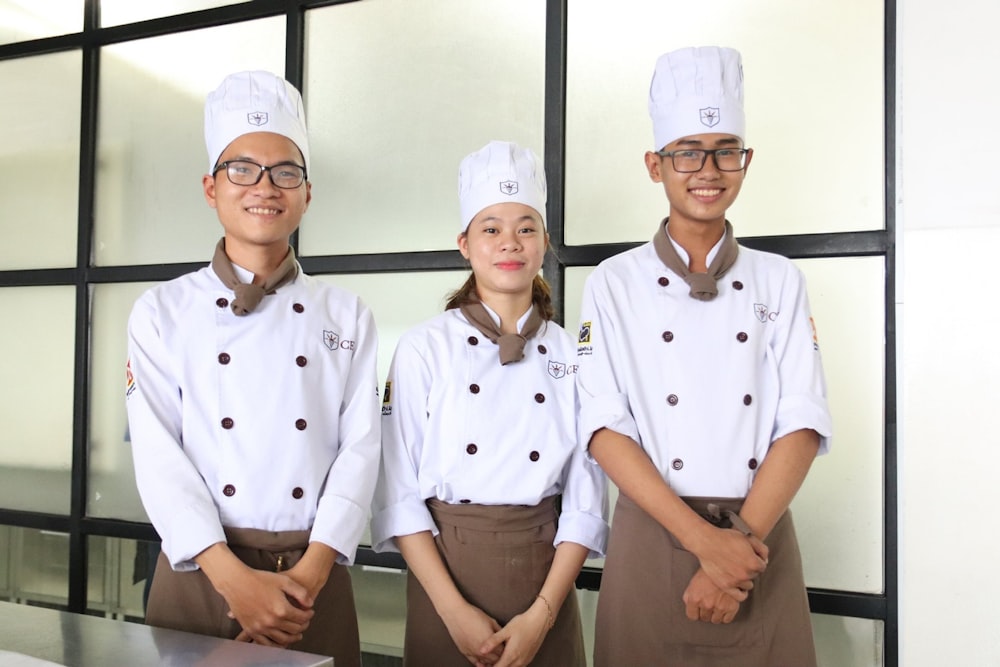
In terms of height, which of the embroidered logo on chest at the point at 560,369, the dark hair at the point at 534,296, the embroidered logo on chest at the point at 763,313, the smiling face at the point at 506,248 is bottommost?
the embroidered logo on chest at the point at 560,369

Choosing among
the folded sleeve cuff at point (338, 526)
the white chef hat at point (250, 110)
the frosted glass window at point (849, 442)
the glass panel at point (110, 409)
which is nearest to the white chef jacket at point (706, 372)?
the folded sleeve cuff at point (338, 526)

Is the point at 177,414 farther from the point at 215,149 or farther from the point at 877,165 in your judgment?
the point at 877,165

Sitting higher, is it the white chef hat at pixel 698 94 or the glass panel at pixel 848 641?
the white chef hat at pixel 698 94

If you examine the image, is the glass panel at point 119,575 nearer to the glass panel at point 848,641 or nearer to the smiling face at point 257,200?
the smiling face at point 257,200

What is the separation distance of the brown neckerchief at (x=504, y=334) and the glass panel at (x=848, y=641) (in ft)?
3.58

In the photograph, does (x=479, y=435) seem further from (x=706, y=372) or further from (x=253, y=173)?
(x=253, y=173)

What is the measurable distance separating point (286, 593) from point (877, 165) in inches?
66.0

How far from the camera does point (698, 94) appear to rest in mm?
1557

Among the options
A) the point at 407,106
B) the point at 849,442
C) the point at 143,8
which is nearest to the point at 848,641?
the point at 849,442

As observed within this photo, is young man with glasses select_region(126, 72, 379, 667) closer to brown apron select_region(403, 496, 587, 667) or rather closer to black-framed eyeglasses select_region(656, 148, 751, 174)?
brown apron select_region(403, 496, 587, 667)

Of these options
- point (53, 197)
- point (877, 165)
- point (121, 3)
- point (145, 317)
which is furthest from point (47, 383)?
point (877, 165)

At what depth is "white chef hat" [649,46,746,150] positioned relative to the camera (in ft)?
5.09

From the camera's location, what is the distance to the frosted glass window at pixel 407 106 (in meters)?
2.45

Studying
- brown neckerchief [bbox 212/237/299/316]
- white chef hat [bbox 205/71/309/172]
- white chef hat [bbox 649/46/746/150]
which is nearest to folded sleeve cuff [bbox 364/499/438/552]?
brown neckerchief [bbox 212/237/299/316]
